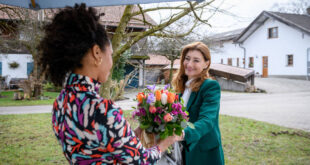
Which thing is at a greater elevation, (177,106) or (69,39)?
(69,39)

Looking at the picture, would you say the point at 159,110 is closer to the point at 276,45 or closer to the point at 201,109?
the point at 201,109

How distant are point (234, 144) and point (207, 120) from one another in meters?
4.31

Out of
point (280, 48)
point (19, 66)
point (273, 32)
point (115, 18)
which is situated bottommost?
point (19, 66)

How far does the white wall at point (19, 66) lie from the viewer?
21406 mm

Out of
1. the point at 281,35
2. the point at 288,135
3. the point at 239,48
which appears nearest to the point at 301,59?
the point at 281,35

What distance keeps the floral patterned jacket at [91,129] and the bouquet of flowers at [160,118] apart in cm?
50

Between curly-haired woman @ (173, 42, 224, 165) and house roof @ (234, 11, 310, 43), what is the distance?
25324mm

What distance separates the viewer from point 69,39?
1056mm

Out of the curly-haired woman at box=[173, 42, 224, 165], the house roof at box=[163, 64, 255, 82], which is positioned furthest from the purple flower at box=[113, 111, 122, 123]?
the house roof at box=[163, 64, 255, 82]

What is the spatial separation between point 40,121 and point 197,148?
7.96 metres

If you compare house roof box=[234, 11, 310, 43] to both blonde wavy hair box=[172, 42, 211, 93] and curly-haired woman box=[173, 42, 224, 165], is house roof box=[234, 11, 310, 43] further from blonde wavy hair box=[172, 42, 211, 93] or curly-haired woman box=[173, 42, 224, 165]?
curly-haired woman box=[173, 42, 224, 165]

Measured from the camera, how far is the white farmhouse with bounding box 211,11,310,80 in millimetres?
24062

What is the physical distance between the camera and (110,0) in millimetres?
2549

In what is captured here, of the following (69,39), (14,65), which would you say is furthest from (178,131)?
(14,65)
